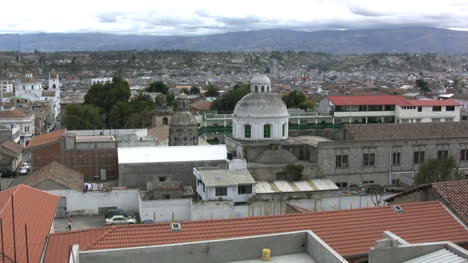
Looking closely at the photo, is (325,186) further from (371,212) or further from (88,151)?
(88,151)

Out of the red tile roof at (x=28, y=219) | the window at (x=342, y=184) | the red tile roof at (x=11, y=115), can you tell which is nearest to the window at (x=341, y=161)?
the window at (x=342, y=184)

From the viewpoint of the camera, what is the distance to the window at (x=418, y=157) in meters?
36.8

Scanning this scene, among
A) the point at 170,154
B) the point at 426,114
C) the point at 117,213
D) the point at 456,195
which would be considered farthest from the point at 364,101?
the point at 456,195

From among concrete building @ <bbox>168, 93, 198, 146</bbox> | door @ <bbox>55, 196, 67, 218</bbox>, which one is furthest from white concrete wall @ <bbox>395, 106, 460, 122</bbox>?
door @ <bbox>55, 196, 67, 218</bbox>

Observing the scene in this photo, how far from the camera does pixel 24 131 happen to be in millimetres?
58281

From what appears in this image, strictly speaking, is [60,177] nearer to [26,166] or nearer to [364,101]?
[26,166]

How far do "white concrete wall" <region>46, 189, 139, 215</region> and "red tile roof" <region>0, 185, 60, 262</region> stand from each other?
9.90m

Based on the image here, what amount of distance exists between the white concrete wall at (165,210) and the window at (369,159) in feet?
42.9

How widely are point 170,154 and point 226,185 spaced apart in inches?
251

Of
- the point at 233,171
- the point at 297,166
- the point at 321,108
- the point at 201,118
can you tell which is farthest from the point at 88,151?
the point at 321,108

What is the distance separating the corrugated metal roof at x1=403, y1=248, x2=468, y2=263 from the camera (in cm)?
1317

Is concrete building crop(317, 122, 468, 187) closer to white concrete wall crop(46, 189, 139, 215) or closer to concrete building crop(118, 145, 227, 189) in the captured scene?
concrete building crop(118, 145, 227, 189)

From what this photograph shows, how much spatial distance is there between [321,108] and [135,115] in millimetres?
20981

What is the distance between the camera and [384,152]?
3612 centimetres
